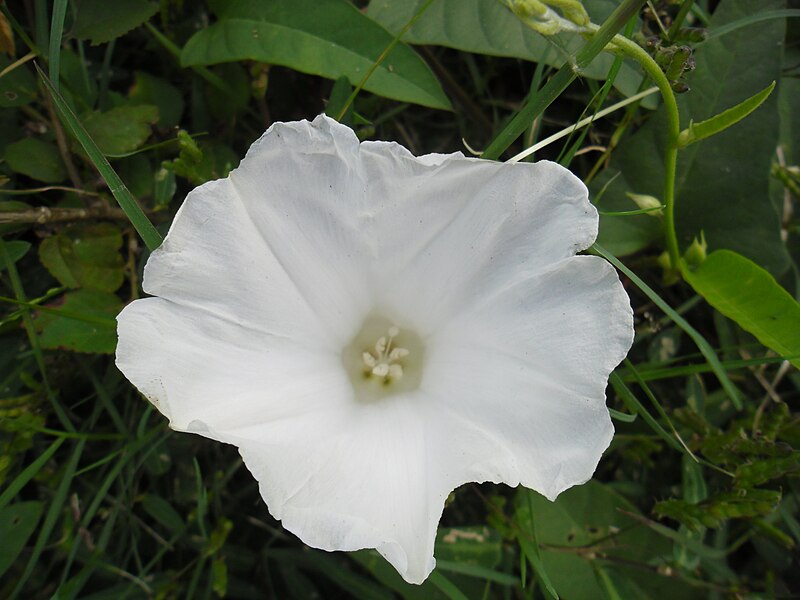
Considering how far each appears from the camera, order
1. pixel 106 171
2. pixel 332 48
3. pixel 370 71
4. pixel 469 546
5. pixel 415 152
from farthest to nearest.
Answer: pixel 415 152 < pixel 469 546 < pixel 332 48 < pixel 370 71 < pixel 106 171

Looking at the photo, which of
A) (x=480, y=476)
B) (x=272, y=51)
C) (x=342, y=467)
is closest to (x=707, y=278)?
(x=480, y=476)

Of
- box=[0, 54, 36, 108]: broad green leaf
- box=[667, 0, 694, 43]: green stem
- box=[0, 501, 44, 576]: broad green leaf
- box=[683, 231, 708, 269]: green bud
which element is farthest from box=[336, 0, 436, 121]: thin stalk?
box=[0, 501, 44, 576]: broad green leaf

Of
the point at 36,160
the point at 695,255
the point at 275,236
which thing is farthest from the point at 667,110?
the point at 36,160

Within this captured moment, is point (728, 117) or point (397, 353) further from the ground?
point (728, 117)

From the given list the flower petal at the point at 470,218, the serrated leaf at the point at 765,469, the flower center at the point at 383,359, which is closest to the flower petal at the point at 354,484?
the flower center at the point at 383,359

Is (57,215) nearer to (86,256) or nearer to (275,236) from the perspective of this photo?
(86,256)

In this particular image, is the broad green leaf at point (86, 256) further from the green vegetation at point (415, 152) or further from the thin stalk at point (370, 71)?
the thin stalk at point (370, 71)
